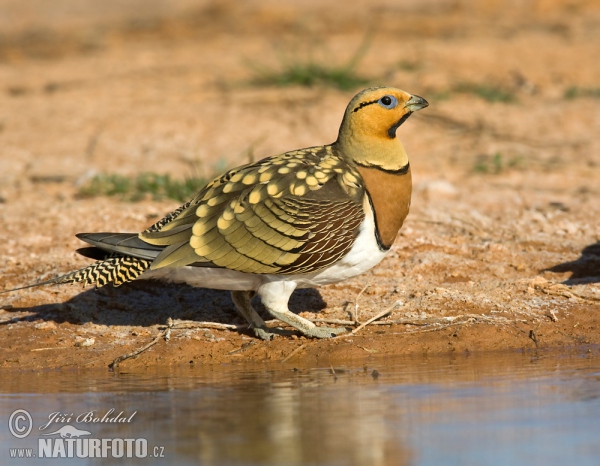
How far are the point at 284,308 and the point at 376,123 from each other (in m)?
1.30

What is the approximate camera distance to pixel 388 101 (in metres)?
6.29

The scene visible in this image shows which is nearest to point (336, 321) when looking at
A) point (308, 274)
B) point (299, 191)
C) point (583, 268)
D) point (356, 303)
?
point (356, 303)

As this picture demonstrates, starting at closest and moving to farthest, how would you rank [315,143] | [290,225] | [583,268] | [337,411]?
[337,411] → [290,225] → [583,268] → [315,143]

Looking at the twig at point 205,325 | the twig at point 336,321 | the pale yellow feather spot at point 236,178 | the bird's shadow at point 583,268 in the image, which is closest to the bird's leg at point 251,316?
the twig at point 205,325

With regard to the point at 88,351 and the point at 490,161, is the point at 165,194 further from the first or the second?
the point at 490,161

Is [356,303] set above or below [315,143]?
below

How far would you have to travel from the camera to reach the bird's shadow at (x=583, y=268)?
7.11m

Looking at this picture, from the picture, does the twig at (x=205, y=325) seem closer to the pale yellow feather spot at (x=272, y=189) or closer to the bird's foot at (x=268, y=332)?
the bird's foot at (x=268, y=332)

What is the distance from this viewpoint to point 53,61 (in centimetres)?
1477

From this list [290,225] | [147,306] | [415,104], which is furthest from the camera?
[147,306]

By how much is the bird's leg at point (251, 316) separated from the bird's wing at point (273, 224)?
Result: 1.78 feet

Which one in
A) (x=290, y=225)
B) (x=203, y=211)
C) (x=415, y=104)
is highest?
(x=415, y=104)

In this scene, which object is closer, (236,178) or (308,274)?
(308,274)

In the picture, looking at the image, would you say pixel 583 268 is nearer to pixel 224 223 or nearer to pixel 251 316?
pixel 251 316
